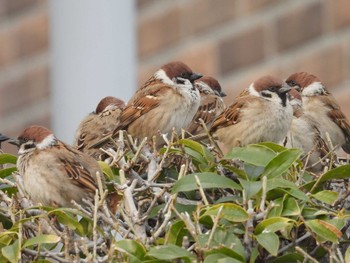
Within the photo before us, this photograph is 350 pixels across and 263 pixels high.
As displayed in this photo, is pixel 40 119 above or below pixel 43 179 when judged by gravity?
below

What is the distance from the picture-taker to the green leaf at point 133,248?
322cm

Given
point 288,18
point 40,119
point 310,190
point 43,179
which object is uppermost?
point 310,190

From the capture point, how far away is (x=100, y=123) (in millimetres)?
5457

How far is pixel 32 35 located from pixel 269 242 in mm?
5234

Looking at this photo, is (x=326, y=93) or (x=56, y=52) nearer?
(x=326, y=93)

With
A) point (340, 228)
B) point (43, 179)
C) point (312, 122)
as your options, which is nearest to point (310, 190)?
point (340, 228)

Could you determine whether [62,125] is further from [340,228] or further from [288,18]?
[340,228]

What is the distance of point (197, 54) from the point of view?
7.71 metres

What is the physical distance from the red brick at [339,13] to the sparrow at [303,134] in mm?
1893

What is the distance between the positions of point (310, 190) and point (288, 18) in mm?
3975

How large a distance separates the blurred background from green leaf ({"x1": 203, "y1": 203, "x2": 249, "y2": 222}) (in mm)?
2625

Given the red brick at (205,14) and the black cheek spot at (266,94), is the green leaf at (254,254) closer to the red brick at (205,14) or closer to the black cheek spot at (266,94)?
the black cheek spot at (266,94)

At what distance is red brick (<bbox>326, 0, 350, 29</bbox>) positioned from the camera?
23.9 ft

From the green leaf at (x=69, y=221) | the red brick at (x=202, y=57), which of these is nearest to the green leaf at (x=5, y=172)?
the green leaf at (x=69, y=221)
